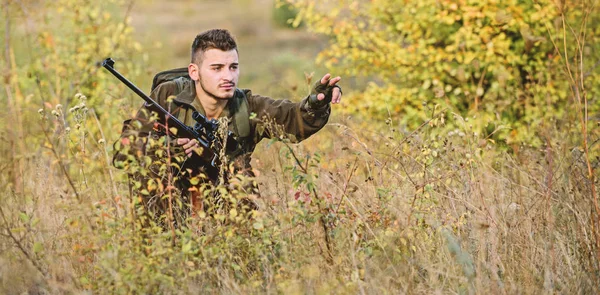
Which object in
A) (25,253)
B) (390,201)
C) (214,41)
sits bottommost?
(390,201)

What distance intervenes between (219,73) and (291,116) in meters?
0.49

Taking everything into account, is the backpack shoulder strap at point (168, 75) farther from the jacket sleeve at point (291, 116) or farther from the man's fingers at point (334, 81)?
the man's fingers at point (334, 81)

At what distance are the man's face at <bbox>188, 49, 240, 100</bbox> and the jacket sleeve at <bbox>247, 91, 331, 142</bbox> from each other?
218mm

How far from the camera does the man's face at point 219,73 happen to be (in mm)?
4102

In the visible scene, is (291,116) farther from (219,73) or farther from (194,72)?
(194,72)

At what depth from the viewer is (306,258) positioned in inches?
122

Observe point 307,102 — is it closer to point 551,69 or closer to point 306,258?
point 306,258

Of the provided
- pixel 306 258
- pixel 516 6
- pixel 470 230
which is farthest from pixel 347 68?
pixel 306 258

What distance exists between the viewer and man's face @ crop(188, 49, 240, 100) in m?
4.10

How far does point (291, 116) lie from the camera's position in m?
4.10

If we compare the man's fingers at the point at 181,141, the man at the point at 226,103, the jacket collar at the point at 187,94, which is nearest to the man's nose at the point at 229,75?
the man at the point at 226,103

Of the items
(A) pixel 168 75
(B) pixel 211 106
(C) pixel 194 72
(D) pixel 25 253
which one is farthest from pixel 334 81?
(D) pixel 25 253

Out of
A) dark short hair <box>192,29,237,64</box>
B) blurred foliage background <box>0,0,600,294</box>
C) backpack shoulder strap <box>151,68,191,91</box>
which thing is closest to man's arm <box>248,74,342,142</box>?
blurred foliage background <box>0,0,600,294</box>

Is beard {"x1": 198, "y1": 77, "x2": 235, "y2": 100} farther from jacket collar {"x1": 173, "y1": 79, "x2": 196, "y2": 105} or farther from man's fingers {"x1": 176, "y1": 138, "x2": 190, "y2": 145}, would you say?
man's fingers {"x1": 176, "y1": 138, "x2": 190, "y2": 145}
